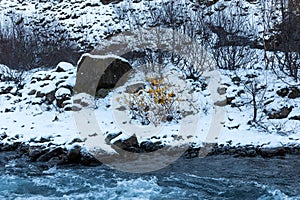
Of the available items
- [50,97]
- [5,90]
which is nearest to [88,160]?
[50,97]

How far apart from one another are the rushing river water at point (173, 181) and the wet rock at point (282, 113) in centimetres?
148

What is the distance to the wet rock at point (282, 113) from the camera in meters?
7.69

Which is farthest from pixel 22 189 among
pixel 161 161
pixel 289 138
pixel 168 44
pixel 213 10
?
pixel 213 10

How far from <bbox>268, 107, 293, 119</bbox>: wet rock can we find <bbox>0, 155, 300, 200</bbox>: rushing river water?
1477mm

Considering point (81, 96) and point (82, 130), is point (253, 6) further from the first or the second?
point (82, 130)

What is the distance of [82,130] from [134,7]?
28.4 feet

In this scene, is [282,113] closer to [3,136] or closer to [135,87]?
[135,87]

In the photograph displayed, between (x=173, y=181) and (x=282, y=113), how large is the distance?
126 inches

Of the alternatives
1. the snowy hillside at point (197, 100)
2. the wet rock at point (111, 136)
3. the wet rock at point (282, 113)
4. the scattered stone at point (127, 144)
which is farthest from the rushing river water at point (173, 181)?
the wet rock at point (282, 113)

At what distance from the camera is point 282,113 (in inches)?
304

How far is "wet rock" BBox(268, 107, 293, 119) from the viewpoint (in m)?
7.69

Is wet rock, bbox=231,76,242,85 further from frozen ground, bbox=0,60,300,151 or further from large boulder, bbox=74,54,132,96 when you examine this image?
large boulder, bbox=74,54,132,96

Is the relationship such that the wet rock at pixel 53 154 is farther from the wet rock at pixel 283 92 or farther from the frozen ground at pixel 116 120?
the wet rock at pixel 283 92

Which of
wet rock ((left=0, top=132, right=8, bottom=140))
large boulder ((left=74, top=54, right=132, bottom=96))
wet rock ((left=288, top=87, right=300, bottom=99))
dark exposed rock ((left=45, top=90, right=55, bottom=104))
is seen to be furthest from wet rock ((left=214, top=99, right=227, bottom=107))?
wet rock ((left=0, top=132, right=8, bottom=140))
